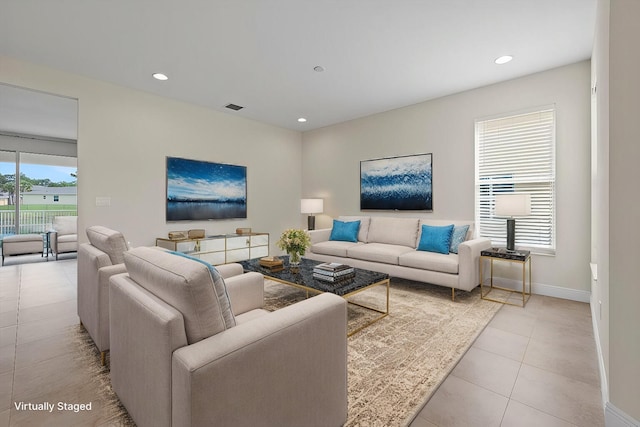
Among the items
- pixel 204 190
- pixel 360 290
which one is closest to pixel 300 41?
pixel 360 290

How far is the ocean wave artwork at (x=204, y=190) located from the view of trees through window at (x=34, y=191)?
4360mm

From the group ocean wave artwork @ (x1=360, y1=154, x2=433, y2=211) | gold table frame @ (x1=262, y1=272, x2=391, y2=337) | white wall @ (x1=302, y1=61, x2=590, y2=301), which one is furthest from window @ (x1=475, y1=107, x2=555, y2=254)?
gold table frame @ (x1=262, y1=272, x2=391, y2=337)

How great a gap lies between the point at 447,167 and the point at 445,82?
1.15 metres

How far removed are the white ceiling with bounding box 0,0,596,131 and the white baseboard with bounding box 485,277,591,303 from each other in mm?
2537

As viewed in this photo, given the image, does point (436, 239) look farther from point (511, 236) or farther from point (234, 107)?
point (234, 107)

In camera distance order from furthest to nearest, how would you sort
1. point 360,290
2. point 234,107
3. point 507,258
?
point 234,107, point 507,258, point 360,290

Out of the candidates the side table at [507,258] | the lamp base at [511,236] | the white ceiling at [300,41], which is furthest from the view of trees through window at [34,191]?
the lamp base at [511,236]

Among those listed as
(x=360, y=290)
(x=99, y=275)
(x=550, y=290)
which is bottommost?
(x=550, y=290)

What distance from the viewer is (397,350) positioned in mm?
2154

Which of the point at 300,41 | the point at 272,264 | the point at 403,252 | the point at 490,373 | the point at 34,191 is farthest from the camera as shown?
the point at 34,191

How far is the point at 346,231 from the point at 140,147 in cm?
326

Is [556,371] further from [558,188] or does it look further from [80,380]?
[80,380]

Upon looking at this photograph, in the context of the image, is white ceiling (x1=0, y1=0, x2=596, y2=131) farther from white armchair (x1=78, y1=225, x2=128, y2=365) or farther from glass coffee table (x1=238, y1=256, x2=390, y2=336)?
glass coffee table (x1=238, y1=256, x2=390, y2=336)

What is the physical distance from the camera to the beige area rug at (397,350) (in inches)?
61.2
